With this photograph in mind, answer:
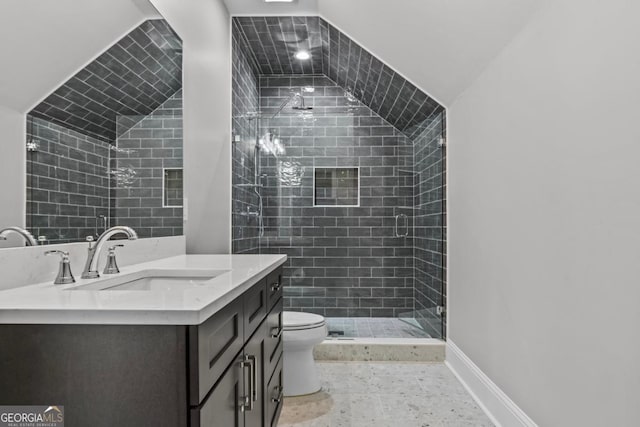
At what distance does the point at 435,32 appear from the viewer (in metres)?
2.59

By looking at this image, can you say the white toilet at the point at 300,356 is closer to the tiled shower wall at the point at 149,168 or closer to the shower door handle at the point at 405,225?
the tiled shower wall at the point at 149,168

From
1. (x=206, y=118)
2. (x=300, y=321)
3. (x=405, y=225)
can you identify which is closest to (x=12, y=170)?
(x=206, y=118)

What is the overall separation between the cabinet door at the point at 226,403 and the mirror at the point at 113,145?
28.7 inches

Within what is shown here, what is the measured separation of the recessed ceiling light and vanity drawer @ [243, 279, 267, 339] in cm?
268

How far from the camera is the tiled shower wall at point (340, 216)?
4.05 metres

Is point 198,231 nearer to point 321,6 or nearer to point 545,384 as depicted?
point 321,6

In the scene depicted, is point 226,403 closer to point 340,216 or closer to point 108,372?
point 108,372

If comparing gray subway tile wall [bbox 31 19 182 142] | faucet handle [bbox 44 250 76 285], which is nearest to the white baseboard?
faucet handle [bbox 44 250 76 285]

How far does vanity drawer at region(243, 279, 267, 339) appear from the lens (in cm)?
147

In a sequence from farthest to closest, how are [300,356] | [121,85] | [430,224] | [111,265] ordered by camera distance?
[430,224], [300,356], [121,85], [111,265]

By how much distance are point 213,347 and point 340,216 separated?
10.2 feet

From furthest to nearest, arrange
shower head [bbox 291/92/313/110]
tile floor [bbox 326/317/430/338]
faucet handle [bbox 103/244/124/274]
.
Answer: shower head [bbox 291/92/313/110] < tile floor [bbox 326/317/430/338] < faucet handle [bbox 103/244/124/274]

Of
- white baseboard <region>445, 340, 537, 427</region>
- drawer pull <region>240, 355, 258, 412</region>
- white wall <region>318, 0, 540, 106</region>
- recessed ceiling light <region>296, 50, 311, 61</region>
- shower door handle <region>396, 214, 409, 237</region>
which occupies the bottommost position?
white baseboard <region>445, 340, 537, 427</region>

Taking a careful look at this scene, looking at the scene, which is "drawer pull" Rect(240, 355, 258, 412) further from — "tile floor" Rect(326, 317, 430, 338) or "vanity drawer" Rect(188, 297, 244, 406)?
"tile floor" Rect(326, 317, 430, 338)
